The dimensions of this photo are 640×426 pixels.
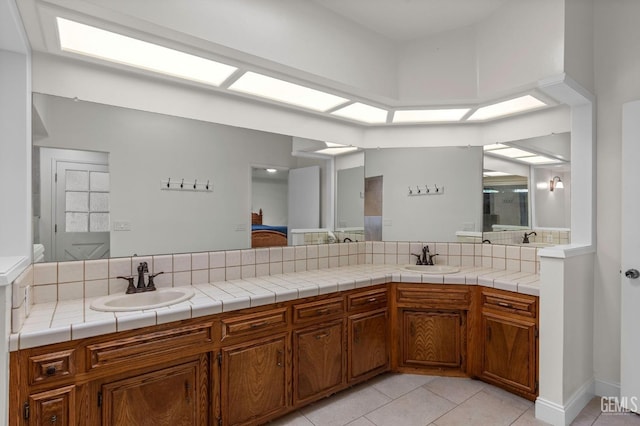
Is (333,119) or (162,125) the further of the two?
(333,119)

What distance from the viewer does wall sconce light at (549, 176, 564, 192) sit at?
2711mm

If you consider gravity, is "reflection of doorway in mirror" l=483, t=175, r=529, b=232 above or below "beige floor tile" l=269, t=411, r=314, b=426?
above

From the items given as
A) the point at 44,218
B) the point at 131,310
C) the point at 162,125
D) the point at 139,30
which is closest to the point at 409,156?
the point at 162,125

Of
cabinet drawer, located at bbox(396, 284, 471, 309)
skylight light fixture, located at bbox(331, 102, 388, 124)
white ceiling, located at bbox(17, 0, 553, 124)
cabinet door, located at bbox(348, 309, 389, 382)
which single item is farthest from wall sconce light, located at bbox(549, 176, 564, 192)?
cabinet door, located at bbox(348, 309, 389, 382)

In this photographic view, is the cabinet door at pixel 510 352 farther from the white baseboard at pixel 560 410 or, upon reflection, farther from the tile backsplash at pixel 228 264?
the tile backsplash at pixel 228 264

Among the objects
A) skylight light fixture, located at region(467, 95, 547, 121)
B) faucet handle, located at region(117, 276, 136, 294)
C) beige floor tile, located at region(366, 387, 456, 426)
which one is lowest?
beige floor tile, located at region(366, 387, 456, 426)

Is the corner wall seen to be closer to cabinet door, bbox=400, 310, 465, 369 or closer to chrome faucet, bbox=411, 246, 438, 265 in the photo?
cabinet door, bbox=400, 310, 465, 369

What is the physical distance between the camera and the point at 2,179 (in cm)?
165

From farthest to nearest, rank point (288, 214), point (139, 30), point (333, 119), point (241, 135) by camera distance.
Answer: point (333, 119), point (288, 214), point (241, 135), point (139, 30)

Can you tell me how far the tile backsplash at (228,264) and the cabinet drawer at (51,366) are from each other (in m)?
0.16

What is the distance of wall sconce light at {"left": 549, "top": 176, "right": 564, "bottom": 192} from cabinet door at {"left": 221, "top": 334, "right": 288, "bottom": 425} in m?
2.45

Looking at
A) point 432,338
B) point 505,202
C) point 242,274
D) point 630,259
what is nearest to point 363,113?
point 505,202

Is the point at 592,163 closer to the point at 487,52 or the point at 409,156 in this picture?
the point at 487,52

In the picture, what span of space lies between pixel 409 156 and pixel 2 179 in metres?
2.97
